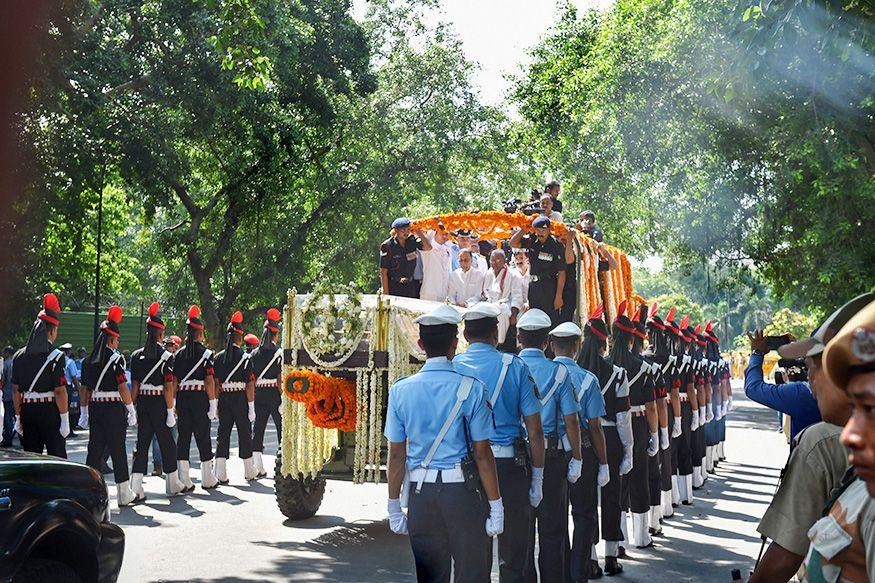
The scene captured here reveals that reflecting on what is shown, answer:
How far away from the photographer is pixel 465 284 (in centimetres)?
1366

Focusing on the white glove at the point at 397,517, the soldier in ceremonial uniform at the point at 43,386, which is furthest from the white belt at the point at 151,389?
the white glove at the point at 397,517

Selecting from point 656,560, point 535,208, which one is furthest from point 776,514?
point 535,208

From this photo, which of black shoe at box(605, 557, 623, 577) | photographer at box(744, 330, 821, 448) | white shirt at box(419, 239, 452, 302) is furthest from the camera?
white shirt at box(419, 239, 452, 302)

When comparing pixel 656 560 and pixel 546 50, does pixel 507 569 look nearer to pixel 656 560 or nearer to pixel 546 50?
pixel 656 560

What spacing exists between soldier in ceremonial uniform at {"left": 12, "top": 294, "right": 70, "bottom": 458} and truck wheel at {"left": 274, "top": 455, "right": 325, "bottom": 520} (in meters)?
2.38

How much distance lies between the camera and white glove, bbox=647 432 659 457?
10906mm

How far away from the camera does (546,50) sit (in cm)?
4134

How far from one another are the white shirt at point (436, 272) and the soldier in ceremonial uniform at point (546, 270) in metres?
1.21

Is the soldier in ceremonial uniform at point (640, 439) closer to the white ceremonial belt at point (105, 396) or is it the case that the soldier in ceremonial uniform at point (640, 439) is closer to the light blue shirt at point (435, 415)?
the light blue shirt at point (435, 415)

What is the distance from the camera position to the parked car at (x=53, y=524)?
557cm

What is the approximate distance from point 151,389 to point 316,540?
3.78 metres

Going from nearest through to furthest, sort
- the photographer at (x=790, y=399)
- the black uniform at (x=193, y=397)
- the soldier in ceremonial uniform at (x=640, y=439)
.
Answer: the photographer at (x=790, y=399) → the soldier in ceremonial uniform at (x=640, y=439) → the black uniform at (x=193, y=397)

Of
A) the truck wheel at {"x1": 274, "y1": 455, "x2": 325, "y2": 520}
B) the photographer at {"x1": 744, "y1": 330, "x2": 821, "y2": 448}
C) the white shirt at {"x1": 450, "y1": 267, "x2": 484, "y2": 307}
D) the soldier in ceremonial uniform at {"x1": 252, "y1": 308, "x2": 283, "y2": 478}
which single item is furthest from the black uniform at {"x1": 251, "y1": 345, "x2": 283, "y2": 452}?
the photographer at {"x1": 744, "y1": 330, "x2": 821, "y2": 448}

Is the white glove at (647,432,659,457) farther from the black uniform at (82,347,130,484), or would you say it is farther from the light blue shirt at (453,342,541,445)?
the black uniform at (82,347,130,484)
